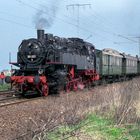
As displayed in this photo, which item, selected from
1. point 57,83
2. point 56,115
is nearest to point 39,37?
point 57,83

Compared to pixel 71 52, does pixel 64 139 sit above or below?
below

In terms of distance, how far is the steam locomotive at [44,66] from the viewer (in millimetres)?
22609

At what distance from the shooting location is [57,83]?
22.9m

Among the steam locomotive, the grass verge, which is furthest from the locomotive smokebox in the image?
the grass verge

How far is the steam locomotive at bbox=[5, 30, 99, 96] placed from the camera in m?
22.6

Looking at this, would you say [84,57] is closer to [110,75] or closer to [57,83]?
[57,83]

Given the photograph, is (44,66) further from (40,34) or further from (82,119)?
(82,119)

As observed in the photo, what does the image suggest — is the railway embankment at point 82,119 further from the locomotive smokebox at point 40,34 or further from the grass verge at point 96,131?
the locomotive smokebox at point 40,34

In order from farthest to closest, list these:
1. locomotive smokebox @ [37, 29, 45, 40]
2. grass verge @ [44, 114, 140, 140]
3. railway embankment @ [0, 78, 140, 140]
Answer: locomotive smokebox @ [37, 29, 45, 40] → grass verge @ [44, 114, 140, 140] → railway embankment @ [0, 78, 140, 140]

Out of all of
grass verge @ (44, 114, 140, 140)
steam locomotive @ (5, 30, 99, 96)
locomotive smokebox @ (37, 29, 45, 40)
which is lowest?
grass verge @ (44, 114, 140, 140)

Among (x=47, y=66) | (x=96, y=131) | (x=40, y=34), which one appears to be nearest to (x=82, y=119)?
(x=96, y=131)

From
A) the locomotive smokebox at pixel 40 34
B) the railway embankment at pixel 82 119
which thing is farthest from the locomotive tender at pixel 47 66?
the railway embankment at pixel 82 119

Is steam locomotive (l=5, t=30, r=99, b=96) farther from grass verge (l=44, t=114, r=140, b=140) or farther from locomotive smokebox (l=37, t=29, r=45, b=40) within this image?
grass verge (l=44, t=114, r=140, b=140)

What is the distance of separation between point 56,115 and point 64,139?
0.71 m
